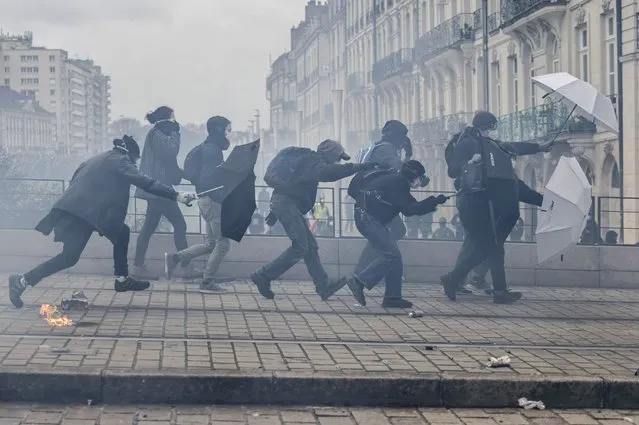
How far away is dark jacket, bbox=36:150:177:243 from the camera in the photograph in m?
10.6

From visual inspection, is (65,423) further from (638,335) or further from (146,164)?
(146,164)

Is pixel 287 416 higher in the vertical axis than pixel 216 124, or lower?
lower

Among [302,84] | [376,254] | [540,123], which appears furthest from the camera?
[302,84]

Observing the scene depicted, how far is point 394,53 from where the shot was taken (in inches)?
2179

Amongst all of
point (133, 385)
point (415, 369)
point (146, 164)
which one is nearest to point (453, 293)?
point (146, 164)

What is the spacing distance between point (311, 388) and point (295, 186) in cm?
476

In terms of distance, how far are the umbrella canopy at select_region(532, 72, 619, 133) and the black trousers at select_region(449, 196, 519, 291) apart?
1.29 m

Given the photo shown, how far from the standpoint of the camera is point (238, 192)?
11789 mm

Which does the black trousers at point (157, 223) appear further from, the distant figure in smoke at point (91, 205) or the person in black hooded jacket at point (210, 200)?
the distant figure in smoke at point (91, 205)

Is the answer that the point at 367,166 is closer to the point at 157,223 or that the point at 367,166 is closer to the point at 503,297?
the point at 503,297

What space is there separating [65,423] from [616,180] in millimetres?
25382

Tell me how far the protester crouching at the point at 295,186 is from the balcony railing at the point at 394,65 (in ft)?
134

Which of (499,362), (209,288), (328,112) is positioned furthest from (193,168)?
(328,112)

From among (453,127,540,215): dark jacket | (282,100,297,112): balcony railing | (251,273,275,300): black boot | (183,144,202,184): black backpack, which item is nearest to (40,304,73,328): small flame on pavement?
(251,273,275,300): black boot
